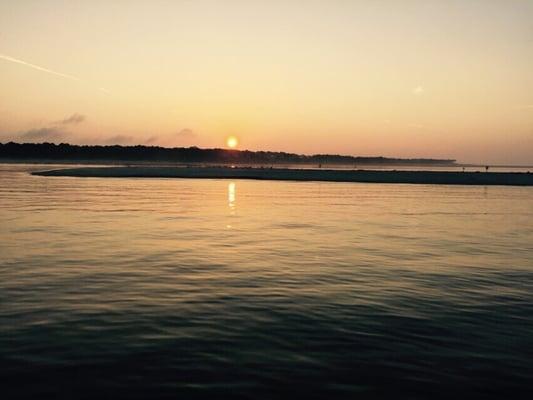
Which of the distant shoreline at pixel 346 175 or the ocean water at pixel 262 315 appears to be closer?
the ocean water at pixel 262 315

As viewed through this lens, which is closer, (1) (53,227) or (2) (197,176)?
(1) (53,227)

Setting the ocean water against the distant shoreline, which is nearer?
the ocean water

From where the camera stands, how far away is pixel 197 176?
120812mm

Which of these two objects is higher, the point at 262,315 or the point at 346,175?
the point at 346,175

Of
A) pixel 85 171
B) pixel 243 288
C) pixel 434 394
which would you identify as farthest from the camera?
pixel 85 171

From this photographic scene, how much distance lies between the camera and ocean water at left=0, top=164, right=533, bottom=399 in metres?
9.23

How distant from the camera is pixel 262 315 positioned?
13164 mm

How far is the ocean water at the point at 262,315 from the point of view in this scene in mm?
9227

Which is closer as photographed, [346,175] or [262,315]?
[262,315]

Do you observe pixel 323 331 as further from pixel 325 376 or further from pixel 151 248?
pixel 151 248

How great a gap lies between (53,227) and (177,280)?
1619 centimetres

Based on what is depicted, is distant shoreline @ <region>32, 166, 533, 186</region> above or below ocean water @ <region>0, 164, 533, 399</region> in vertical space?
Result: above

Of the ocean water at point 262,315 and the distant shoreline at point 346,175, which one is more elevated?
the distant shoreline at point 346,175

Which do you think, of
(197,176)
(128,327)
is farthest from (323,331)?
(197,176)
